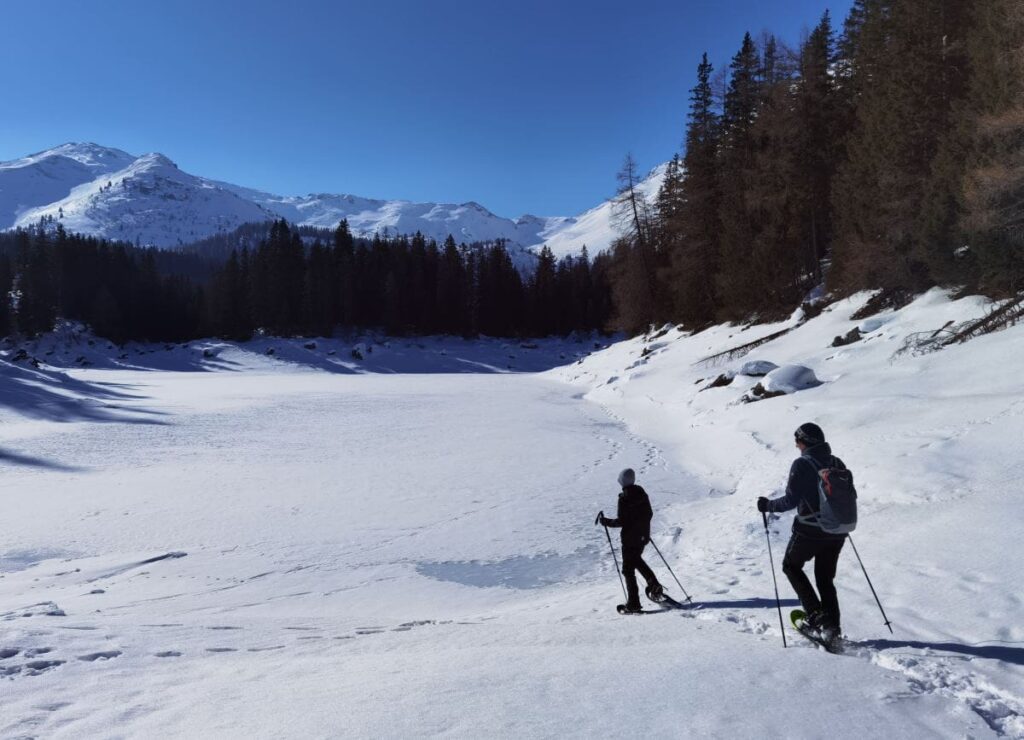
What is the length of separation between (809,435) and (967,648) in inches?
84.8

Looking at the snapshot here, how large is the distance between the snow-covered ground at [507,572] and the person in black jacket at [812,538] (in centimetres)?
32

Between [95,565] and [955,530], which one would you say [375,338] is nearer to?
[95,565]

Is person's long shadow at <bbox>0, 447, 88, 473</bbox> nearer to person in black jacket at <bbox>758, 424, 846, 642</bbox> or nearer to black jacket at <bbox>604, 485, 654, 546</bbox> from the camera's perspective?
black jacket at <bbox>604, 485, 654, 546</bbox>

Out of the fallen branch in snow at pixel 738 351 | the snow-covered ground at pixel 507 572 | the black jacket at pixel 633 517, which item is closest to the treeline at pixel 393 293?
the fallen branch in snow at pixel 738 351

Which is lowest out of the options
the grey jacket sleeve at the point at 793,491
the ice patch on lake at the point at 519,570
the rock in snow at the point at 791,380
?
the ice patch on lake at the point at 519,570

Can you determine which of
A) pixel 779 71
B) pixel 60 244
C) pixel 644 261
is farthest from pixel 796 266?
pixel 60 244

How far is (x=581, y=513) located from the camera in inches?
468

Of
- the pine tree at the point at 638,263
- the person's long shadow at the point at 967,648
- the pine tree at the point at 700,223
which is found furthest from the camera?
the pine tree at the point at 638,263

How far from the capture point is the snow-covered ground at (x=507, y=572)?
399 centimetres

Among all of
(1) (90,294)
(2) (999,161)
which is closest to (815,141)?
Result: (2) (999,161)

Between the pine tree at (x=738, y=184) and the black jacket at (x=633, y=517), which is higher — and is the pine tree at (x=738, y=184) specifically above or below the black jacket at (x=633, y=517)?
above

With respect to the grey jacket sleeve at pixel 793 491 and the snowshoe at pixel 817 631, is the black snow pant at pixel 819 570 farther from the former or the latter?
the grey jacket sleeve at pixel 793 491

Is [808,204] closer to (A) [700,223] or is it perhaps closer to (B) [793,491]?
(A) [700,223]

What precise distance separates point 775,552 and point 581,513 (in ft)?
13.9
